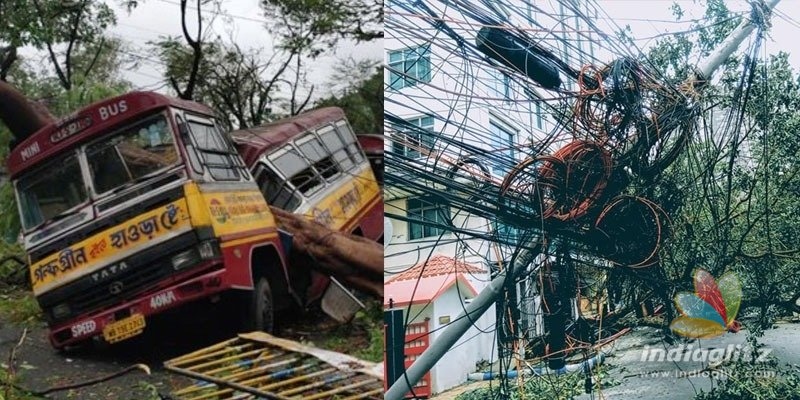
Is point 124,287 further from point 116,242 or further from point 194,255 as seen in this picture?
point 194,255

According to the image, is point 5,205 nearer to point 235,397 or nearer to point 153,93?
point 153,93

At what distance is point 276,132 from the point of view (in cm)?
343

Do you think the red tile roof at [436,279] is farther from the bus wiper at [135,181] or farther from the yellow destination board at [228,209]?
the bus wiper at [135,181]

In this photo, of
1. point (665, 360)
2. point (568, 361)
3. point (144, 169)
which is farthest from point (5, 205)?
point (665, 360)

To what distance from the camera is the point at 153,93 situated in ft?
10.7

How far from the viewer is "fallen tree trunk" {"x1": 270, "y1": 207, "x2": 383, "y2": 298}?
339cm

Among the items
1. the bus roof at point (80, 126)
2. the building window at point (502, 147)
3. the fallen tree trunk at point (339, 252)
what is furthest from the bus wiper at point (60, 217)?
the building window at point (502, 147)

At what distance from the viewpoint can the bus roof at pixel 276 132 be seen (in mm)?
3371

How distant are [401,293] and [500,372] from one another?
1.65 ft

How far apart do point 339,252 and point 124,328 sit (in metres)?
0.97

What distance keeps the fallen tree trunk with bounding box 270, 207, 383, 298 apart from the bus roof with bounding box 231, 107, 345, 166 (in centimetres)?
29

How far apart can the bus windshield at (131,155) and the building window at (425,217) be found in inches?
39.9

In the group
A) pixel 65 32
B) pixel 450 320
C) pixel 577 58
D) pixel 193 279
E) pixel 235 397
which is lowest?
pixel 235 397

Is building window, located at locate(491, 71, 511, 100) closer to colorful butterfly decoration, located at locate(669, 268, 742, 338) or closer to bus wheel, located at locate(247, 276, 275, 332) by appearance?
colorful butterfly decoration, located at locate(669, 268, 742, 338)
